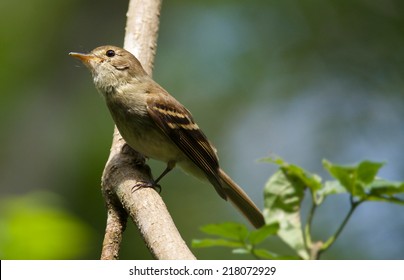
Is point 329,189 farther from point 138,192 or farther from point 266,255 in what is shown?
point 138,192

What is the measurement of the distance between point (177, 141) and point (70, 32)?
6.50m

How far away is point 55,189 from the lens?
8.89 metres

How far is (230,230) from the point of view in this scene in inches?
120

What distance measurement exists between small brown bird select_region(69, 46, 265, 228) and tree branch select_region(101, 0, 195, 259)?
17 cm

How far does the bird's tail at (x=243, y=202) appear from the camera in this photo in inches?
199

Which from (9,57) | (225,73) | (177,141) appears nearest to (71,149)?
(9,57)

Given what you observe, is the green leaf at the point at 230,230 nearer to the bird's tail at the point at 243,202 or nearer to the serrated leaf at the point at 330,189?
the serrated leaf at the point at 330,189

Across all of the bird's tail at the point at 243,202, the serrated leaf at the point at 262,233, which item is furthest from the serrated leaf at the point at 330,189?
the bird's tail at the point at 243,202

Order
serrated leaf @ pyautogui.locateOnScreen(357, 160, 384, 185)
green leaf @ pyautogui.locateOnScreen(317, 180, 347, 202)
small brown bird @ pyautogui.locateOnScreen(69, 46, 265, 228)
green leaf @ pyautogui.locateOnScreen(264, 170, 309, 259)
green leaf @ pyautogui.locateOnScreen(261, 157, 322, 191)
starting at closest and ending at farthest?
serrated leaf @ pyautogui.locateOnScreen(357, 160, 384, 185)
green leaf @ pyautogui.locateOnScreen(317, 180, 347, 202)
green leaf @ pyautogui.locateOnScreen(261, 157, 322, 191)
green leaf @ pyautogui.locateOnScreen(264, 170, 309, 259)
small brown bird @ pyautogui.locateOnScreen(69, 46, 265, 228)

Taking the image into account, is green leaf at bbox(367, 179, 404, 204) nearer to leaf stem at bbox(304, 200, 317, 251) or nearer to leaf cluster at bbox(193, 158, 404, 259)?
leaf cluster at bbox(193, 158, 404, 259)

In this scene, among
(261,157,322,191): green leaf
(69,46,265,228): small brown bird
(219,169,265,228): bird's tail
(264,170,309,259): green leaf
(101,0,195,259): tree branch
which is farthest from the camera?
(219,169,265,228): bird's tail

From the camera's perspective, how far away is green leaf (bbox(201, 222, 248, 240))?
3029 mm

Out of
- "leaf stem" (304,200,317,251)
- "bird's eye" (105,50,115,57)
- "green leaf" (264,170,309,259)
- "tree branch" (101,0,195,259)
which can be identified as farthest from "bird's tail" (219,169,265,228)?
"leaf stem" (304,200,317,251)

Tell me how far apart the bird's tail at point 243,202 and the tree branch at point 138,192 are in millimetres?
981
